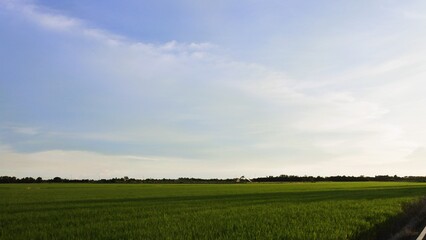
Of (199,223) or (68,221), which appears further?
(68,221)

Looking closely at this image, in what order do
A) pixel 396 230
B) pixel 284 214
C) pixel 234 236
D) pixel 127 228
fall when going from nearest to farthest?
pixel 234 236, pixel 127 228, pixel 396 230, pixel 284 214

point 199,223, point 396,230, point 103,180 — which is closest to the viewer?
point 199,223

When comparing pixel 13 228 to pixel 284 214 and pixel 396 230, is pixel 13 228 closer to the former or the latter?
pixel 284 214

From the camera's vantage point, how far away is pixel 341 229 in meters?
15.5

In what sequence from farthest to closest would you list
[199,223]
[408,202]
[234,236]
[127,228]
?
[408,202] → [199,223] → [127,228] → [234,236]

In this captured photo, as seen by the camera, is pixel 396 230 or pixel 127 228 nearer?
pixel 127 228

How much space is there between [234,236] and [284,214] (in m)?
7.96

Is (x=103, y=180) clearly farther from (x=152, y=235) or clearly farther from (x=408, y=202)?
(x=152, y=235)

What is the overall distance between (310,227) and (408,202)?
18.6 m

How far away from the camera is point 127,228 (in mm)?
15781

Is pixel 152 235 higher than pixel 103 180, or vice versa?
pixel 103 180

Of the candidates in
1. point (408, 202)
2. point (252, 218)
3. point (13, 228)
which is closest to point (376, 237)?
point (252, 218)

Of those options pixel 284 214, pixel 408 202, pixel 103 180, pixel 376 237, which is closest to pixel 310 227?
pixel 376 237

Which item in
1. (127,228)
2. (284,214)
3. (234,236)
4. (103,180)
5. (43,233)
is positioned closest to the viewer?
(234,236)
